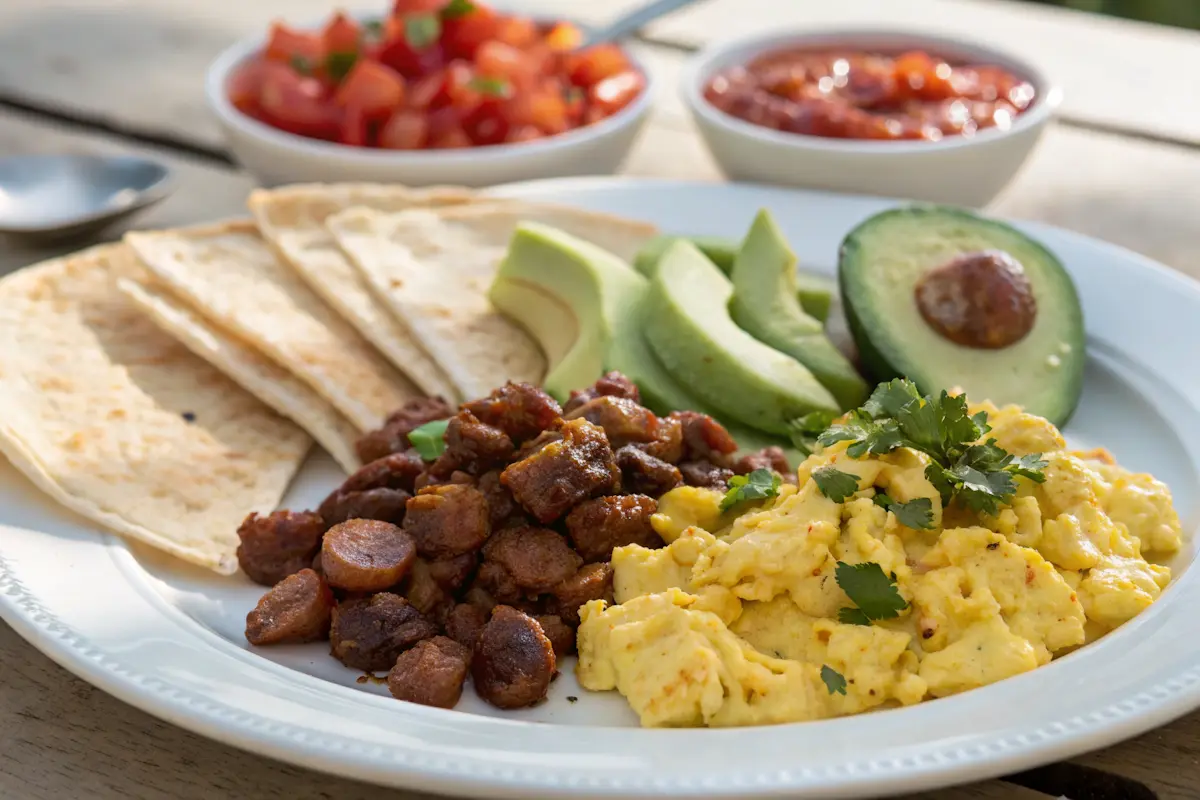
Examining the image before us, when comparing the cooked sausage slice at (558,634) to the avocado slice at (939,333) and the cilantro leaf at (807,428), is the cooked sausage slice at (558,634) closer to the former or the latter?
the cilantro leaf at (807,428)

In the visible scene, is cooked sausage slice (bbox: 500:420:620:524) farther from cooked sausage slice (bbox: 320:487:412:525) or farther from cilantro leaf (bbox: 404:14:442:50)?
cilantro leaf (bbox: 404:14:442:50)

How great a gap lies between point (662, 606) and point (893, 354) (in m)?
1.35

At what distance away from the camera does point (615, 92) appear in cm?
559

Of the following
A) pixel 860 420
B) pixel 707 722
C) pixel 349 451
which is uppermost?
pixel 860 420

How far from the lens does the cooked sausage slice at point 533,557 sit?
299cm

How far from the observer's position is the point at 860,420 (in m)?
3.01

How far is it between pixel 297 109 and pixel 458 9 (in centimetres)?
87

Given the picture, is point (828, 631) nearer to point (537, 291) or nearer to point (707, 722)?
point (707, 722)

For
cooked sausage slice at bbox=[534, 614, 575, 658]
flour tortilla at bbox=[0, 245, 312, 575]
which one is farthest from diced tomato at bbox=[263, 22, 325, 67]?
cooked sausage slice at bbox=[534, 614, 575, 658]

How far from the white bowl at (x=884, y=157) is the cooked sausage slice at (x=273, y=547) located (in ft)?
8.45

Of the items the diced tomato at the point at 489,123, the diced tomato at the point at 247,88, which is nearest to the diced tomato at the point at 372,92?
the diced tomato at the point at 489,123

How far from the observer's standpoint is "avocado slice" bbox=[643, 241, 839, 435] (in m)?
3.64

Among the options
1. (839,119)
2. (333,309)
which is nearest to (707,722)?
(333,309)

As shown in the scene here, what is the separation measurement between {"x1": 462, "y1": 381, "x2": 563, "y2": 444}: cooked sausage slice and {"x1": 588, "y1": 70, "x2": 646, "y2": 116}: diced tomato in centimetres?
253
